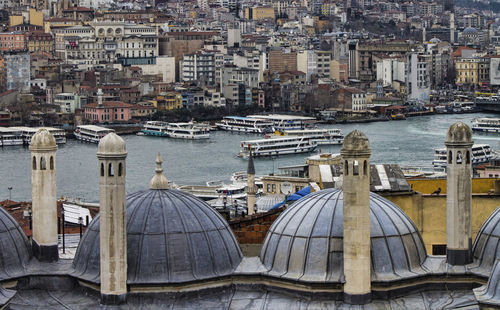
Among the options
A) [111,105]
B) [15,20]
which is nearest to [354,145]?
[111,105]

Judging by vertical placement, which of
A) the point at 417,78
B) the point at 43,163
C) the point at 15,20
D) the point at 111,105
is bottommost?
the point at 111,105

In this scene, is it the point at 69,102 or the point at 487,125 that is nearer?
the point at 487,125

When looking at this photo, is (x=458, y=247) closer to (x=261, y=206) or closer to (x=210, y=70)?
(x=261, y=206)

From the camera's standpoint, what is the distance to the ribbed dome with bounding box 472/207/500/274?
7.98 m

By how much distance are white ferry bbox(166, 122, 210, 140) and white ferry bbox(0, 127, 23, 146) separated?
18.6 ft

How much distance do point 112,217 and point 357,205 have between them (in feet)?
4.74

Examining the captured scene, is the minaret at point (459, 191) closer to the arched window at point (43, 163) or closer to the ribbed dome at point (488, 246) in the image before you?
the ribbed dome at point (488, 246)

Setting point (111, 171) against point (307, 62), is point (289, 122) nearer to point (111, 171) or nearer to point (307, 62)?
point (307, 62)

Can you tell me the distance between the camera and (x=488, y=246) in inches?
316

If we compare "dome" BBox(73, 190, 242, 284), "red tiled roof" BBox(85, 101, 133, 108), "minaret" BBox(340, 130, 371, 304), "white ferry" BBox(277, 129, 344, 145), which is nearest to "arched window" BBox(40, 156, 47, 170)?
"dome" BBox(73, 190, 242, 284)

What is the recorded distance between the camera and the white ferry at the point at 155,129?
48.6m

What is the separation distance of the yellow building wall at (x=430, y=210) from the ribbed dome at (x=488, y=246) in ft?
7.48

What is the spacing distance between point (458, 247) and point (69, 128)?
144 ft

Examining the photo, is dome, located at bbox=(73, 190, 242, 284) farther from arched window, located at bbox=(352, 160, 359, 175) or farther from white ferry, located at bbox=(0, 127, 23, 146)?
white ferry, located at bbox=(0, 127, 23, 146)
